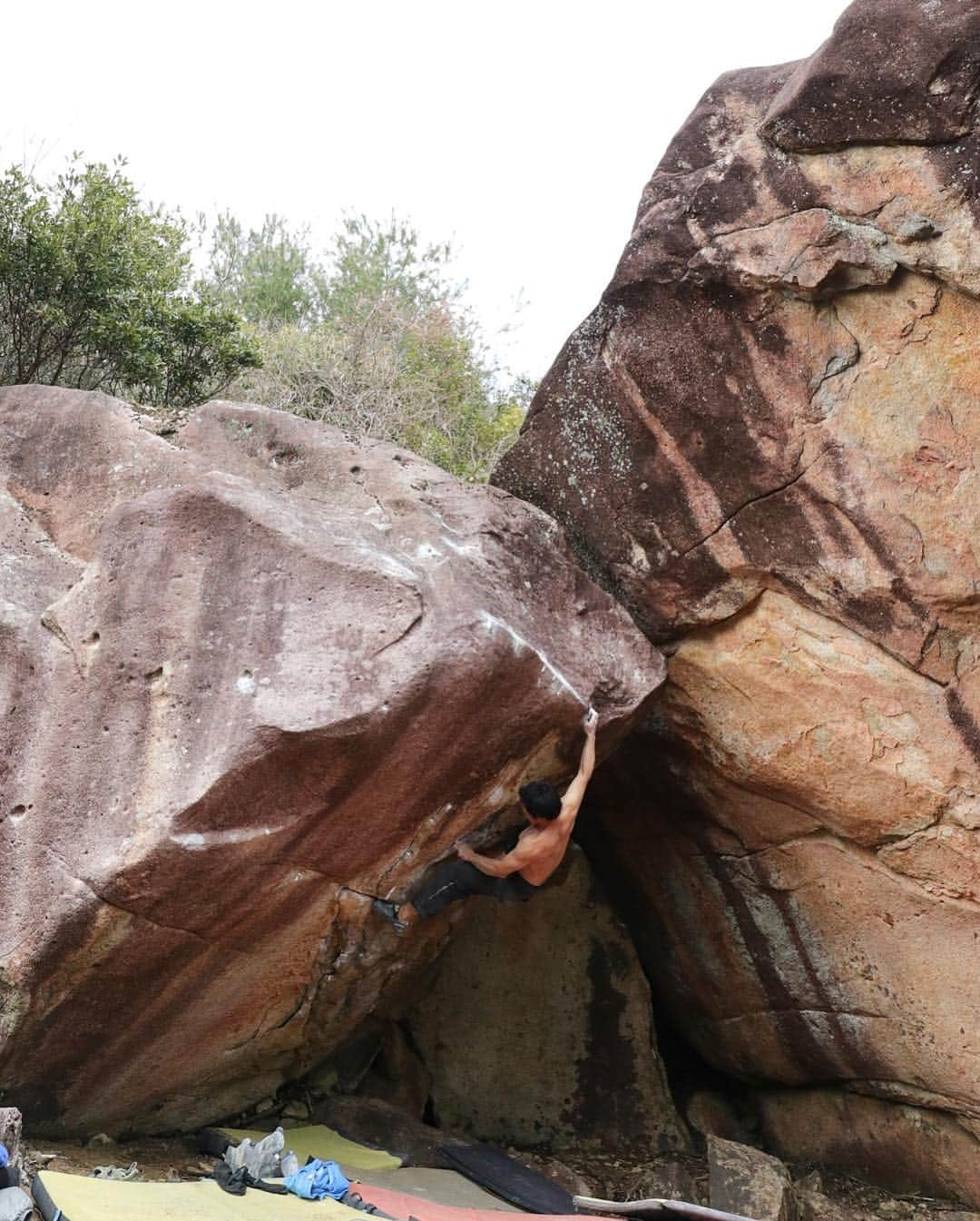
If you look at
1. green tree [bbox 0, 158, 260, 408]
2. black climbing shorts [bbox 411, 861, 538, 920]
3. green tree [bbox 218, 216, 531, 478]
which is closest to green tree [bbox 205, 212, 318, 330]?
green tree [bbox 218, 216, 531, 478]

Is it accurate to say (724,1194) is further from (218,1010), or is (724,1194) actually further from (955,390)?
(955,390)

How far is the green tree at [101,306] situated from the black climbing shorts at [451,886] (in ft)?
17.5

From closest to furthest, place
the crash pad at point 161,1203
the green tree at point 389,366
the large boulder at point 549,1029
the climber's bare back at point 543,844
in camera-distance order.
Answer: the crash pad at point 161,1203, the climber's bare back at point 543,844, the large boulder at point 549,1029, the green tree at point 389,366

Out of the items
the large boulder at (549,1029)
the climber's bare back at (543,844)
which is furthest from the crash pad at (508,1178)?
the climber's bare back at (543,844)

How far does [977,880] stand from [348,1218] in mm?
3005

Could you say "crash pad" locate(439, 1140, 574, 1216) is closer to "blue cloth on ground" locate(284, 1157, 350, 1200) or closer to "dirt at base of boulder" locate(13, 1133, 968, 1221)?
"dirt at base of boulder" locate(13, 1133, 968, 1221)

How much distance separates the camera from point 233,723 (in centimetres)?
467

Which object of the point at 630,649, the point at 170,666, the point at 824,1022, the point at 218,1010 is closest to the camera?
the point at 170,666

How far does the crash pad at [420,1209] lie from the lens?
15.7 ft

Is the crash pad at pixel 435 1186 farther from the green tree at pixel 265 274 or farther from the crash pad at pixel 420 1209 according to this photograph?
the green tree at pixel 265 274

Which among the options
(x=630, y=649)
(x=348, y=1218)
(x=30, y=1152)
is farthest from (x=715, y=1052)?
(x=30, y=1152)

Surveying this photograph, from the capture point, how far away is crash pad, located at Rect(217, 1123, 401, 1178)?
18.2 feet

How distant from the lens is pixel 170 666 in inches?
190

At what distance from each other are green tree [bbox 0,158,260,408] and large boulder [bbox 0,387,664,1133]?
3.64 meters
